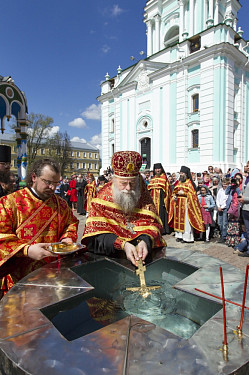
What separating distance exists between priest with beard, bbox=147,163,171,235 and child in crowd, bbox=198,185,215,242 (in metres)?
1.14

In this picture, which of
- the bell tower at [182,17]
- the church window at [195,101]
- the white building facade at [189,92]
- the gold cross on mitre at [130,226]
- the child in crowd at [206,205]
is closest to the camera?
the gold cross on mitre at [130,226]

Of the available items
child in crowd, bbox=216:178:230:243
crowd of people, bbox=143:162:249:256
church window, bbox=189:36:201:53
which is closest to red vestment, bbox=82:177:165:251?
crowd of people, bbox=143:162:249:256

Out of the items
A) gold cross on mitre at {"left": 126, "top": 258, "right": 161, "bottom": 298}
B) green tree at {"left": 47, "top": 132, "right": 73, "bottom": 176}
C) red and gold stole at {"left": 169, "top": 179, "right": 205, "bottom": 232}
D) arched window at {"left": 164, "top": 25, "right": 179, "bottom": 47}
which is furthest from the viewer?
green tree at {"left": 47, "top": 132, "right": 73, "bottom": 176}

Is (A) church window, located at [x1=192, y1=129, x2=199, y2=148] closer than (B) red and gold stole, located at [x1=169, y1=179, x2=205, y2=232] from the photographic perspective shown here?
No

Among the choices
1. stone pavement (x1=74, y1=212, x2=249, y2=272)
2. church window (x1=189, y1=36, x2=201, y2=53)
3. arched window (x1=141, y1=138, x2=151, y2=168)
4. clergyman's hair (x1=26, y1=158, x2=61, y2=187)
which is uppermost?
church window (x1=189, y1=36, x2=201, y2=53)

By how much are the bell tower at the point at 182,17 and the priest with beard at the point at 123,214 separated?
1867cm

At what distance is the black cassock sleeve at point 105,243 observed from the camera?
7.22 ft

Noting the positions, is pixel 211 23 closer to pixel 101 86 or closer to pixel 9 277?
pixel 101 86

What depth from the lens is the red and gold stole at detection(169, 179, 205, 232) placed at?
6879 millimetres

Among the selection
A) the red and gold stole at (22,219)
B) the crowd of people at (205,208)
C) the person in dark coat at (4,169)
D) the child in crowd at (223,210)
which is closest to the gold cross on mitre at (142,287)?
the red and gold stole at (22,219)

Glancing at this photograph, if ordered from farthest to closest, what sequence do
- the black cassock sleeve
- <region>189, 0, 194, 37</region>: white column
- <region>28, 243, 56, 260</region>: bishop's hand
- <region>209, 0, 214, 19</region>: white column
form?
<region>189, 0, 194, 37</region>: white column, <region>209, 0, 214, 19</region>: white column, the black cassock sleeve, <region>28, 243, 56, 260</region>: bishop's hand

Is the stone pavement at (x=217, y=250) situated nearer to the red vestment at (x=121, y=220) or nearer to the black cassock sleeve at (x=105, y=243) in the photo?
the red vestment at (x=121, y=220)

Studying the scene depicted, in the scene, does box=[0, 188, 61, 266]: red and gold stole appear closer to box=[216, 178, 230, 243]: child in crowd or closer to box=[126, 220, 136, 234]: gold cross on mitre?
box=[126, 220, 136, 234]: gold cross on mitre

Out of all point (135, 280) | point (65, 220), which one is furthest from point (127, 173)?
point (135, 280)
